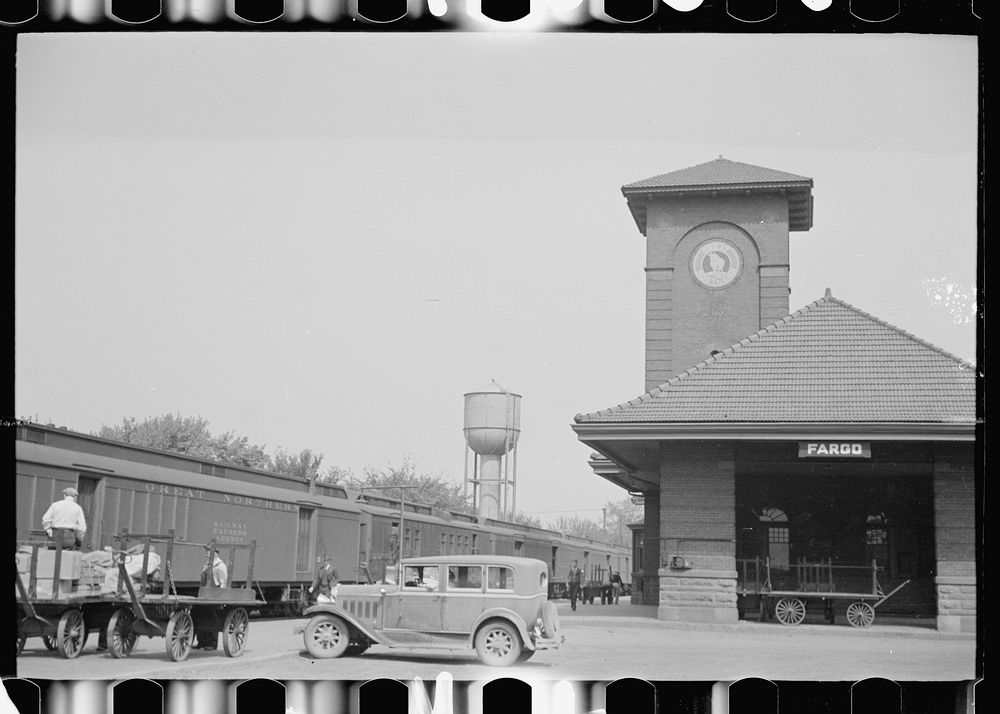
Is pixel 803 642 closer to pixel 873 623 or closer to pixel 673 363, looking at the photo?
pixel 873 623

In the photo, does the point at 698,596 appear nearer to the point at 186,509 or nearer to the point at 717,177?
the point at 717,177

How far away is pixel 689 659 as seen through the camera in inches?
536

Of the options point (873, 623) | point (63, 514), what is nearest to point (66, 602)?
point (63, 514)

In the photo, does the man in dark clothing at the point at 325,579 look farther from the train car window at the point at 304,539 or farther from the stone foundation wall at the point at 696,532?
the stone foundation wall at the point at 696,532

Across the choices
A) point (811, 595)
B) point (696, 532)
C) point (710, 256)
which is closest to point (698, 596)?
point (696, 532)

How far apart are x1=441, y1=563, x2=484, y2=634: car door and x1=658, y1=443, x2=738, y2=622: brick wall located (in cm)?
492

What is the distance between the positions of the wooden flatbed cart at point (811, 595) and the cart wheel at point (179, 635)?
8572mm

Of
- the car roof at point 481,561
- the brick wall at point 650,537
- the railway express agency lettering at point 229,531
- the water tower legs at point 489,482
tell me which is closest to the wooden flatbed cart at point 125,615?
the car roof at point 481,561

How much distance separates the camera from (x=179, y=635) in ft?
40.4

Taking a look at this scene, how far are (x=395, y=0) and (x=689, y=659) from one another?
334 inches

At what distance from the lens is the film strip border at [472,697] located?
1066cm

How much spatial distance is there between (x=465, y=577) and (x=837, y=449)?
20.9 feet

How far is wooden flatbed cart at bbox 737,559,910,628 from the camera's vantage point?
17.0m
